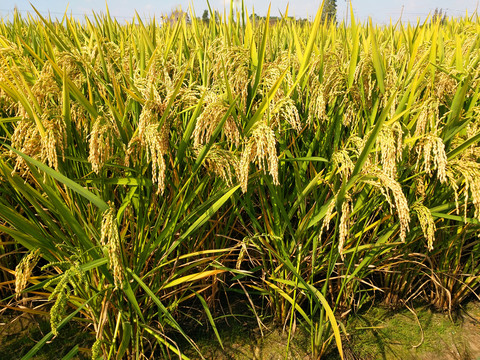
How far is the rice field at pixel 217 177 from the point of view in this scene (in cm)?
135

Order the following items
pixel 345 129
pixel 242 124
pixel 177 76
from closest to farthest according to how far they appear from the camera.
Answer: pixel 242 124, pixel 177 76, pixel 345 129

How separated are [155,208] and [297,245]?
0.68 m

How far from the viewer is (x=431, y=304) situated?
7.37 ft

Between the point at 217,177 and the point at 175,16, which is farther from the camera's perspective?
the point at 175,16

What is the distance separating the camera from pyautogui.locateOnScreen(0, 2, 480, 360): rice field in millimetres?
1353

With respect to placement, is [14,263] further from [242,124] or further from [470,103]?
[470,103]

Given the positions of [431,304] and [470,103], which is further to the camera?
[431,304]

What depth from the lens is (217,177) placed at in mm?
1678

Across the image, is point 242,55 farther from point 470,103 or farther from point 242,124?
point 470,103

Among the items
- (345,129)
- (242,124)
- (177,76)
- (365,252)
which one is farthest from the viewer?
(345,129)

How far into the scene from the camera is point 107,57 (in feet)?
5.99

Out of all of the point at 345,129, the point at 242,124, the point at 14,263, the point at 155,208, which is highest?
the point at 242,124

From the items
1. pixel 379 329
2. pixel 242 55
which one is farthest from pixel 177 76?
pixel 379 329

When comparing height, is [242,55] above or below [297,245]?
above
